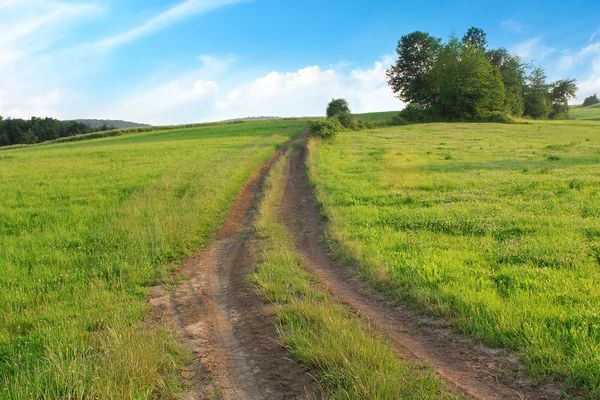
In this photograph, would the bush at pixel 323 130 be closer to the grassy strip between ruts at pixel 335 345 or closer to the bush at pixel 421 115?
the bush at pixel 421 115

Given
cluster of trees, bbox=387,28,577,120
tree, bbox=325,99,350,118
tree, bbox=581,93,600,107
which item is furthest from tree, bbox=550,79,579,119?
tree, bbox=581,93,600,107

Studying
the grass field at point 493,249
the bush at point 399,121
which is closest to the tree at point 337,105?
the bush at point 399,121

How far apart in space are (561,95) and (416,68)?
35.5 meters

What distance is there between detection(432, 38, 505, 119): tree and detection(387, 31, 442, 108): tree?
785 cm

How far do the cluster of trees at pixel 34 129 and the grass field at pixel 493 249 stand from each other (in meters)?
111

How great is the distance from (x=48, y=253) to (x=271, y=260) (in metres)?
5.28

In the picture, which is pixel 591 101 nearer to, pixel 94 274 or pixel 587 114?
pixel 587 114

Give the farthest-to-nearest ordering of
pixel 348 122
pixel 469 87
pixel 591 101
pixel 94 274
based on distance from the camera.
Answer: pixel 591 101
pixel 469 87
pixel 348 122
pixel 94 274

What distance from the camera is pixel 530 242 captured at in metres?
8.31

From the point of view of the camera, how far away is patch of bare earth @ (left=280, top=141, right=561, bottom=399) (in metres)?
4.14

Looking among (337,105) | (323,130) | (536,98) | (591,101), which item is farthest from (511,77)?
(591,101)

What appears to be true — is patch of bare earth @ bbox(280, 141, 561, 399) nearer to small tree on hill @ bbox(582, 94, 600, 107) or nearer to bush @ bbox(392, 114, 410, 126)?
bush @ bbox(392, 114, 410, 126)

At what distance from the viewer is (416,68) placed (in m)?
80.8

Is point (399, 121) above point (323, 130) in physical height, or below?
above
